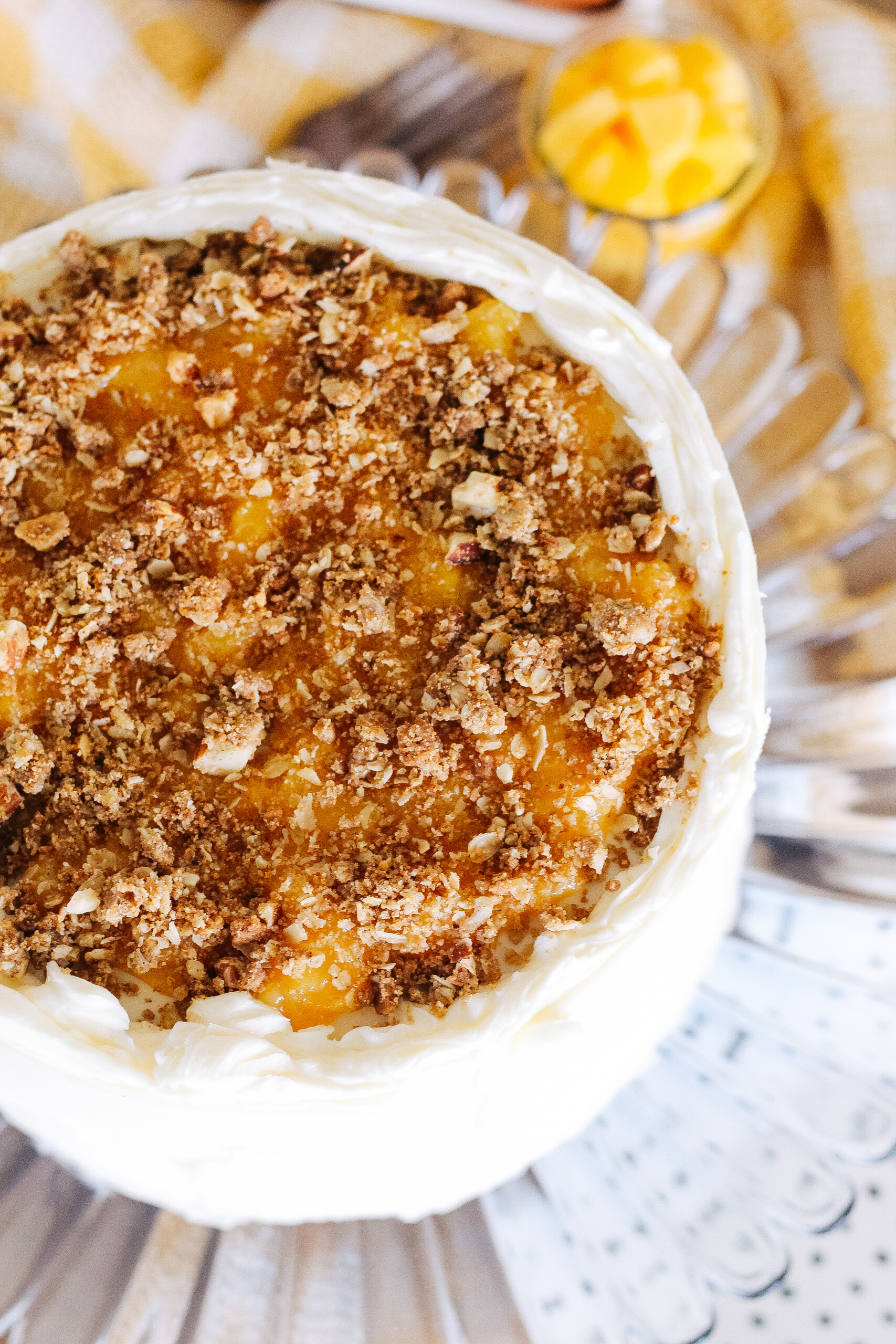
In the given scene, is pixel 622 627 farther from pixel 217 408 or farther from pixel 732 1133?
pixel 732 1133

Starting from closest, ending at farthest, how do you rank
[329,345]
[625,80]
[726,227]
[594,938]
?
[594,938] < [329,345] < [625,80] < [726,227]

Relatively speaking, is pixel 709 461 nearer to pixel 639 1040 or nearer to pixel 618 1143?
pixel 639 1040

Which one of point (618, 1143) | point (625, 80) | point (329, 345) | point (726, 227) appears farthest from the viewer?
point (726, 227)

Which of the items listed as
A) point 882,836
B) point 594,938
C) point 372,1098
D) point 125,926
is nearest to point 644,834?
point 594,938

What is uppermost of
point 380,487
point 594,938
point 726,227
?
point 726,227

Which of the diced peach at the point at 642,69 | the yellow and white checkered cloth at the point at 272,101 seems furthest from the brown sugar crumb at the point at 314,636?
the diced peach at the point at 642,69

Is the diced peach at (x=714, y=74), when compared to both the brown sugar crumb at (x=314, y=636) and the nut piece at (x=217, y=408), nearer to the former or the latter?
the brown sugar crumb at (x=314, y=636)
